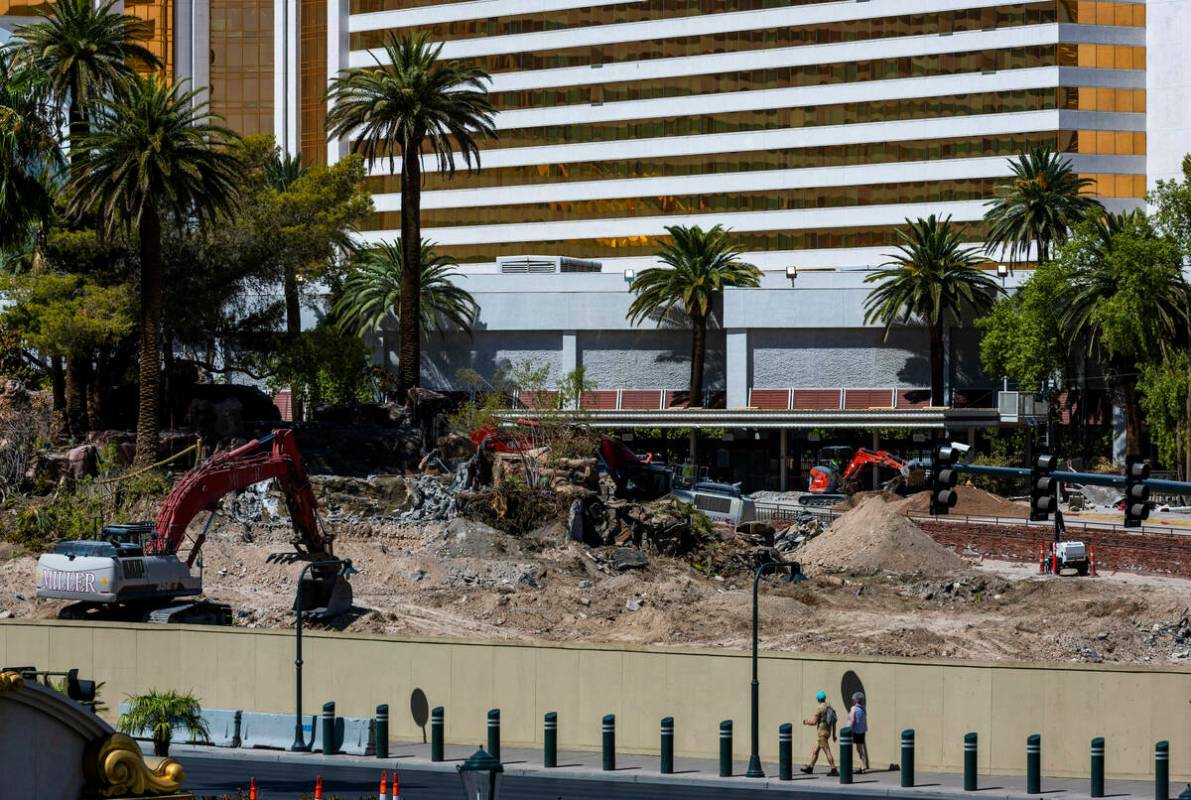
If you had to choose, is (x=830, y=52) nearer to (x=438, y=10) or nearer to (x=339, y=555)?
(x=438, y=10)

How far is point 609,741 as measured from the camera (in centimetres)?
3259

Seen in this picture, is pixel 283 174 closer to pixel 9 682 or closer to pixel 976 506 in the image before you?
pixel 976 506

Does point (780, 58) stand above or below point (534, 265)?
above

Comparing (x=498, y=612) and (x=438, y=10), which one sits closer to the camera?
(x=498, y=612)

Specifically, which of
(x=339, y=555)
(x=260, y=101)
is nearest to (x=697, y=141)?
(x=260, y=101)

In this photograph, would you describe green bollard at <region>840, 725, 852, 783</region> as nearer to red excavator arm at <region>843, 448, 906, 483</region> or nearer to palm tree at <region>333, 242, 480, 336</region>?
red excavator arm at <region>843, 448, 906, 483</region>

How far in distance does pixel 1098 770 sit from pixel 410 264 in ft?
171

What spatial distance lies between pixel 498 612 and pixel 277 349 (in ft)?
104

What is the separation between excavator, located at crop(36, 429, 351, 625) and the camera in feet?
146

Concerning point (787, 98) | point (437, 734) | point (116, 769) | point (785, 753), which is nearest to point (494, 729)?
point (437, 734)

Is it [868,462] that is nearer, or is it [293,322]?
[868,462]

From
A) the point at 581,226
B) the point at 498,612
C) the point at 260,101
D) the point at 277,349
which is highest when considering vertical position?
the point at 260,101

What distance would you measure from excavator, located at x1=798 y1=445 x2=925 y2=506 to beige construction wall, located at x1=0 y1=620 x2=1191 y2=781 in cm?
4731

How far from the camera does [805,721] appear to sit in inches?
1284
